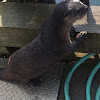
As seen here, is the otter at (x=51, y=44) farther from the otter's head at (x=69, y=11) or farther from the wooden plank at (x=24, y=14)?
the wooden plank at (x=24, y=14)

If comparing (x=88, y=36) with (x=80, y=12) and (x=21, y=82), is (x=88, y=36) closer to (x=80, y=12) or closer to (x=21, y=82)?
(x=80, y=12)

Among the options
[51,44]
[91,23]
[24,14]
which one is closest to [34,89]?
[51,44]

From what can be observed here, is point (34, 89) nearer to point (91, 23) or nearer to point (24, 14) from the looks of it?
point (24, 14)

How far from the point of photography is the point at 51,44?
5.44ft

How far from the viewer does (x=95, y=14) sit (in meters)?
1.72

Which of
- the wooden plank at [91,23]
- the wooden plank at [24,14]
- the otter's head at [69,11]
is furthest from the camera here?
the wooden plank at [24,14]

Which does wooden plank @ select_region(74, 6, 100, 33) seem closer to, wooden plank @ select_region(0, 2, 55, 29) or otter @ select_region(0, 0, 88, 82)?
otter @ select_region(0, 0, 88, 82)

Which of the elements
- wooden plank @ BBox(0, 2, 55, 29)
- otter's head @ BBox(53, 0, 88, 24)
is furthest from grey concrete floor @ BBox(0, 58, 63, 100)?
otter's head @ BBox(53, 0, 88, 24)

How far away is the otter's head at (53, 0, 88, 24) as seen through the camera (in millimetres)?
1461

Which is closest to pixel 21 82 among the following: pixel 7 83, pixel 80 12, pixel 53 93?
pixel 7 83

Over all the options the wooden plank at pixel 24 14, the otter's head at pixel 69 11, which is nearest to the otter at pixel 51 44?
the otter's head at pixel 69 11

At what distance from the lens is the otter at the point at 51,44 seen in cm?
149

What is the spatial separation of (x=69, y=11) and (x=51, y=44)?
0.37 metres

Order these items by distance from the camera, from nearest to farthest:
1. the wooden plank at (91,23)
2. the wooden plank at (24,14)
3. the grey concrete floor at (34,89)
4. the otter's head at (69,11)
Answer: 1. the otter's head at (69,11)
2. the wooden plank at (91,23)
3. the wooden plank at (24,14)
4. the grey concrete floor at (34,89)
